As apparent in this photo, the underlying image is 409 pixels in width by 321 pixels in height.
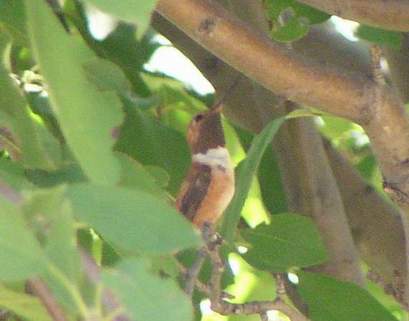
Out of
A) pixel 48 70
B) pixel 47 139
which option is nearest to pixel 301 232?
pixel 47 139

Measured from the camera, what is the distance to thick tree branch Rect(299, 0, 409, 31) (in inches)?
48.6

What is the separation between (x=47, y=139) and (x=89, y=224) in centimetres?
32

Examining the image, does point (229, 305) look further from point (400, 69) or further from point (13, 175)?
point (400, 69)

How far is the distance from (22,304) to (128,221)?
198mm

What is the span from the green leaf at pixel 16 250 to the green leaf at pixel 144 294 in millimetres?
43

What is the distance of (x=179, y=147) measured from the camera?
158cm

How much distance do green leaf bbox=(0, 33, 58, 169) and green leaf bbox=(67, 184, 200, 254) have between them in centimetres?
24

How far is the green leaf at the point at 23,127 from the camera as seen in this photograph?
0.88 meters

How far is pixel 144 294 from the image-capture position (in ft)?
1.90

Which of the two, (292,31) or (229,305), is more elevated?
(292,31)

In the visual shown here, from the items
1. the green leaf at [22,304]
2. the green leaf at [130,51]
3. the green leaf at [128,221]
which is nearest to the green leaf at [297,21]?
the green leaf at [130,51]

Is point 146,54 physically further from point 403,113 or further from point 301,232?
point 403,113

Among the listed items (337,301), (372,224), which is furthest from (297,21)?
(372,224)

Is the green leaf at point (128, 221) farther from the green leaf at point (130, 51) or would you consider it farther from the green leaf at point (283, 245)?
the green leaf at point (130, 51)
